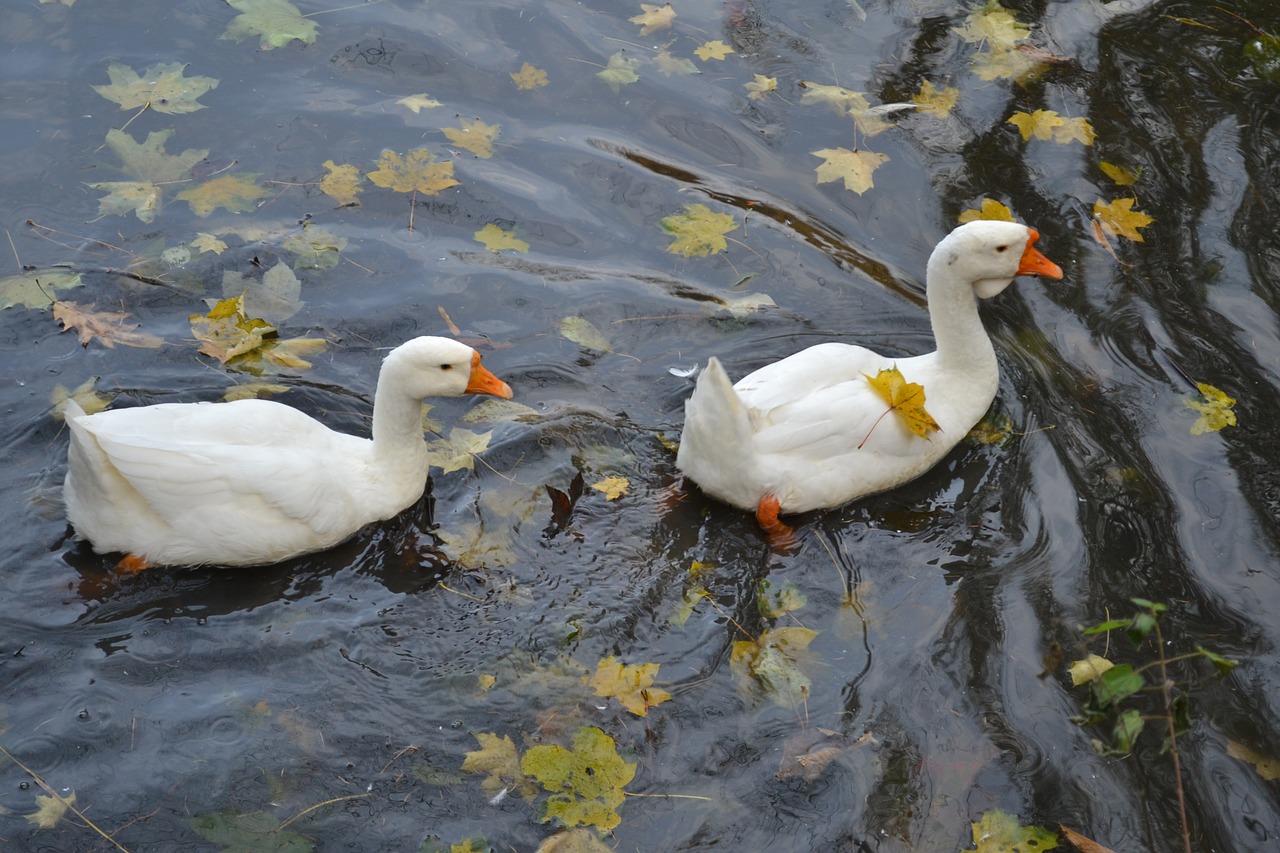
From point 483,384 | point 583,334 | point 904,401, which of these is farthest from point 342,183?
point 904,401

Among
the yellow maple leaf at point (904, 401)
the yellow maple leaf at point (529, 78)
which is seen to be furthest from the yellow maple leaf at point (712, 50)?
Answer: the yellow maple leaf at point (904, 401)

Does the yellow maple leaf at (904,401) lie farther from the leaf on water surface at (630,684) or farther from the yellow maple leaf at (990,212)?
the yellow maple leaf at (990,212)

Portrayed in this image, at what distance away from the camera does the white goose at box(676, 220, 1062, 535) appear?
5.29m

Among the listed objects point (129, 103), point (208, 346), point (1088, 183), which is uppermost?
point (1088, 183)

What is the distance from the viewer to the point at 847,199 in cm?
753

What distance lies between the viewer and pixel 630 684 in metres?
4.70

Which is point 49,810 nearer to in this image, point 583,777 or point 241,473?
point 241,473

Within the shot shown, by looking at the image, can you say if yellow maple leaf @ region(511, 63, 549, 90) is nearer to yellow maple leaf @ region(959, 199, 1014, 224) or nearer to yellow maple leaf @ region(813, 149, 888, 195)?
yellow maple leaf @ region(813, 149, 888, 195)

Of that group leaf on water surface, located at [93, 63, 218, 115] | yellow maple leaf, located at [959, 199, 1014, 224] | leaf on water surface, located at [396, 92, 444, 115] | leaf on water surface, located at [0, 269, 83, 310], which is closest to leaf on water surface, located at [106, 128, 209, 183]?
leaf on water surface, located at [93, 63, 218, 115]

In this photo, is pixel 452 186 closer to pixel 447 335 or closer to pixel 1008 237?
pixel 447 335

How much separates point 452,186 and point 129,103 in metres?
2.28

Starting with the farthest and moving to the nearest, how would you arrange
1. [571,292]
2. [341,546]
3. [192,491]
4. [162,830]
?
[571,292]
[341,546]
[192,491]
[162,830]

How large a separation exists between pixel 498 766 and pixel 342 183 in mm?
4243

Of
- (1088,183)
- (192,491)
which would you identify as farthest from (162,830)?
(1088,183)
